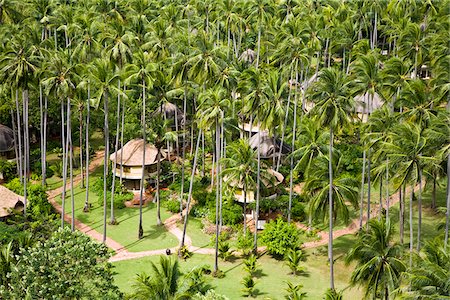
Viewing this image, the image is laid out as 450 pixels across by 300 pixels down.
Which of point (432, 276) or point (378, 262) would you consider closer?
point (432, 276)

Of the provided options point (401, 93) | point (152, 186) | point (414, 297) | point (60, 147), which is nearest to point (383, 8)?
point (401, 93)

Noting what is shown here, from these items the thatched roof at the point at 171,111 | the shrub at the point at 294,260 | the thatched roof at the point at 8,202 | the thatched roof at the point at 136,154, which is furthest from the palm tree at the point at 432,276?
the thatched roof at the point at 171,111

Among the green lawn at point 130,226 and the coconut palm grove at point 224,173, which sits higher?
the coconut palm grove at point 224,173

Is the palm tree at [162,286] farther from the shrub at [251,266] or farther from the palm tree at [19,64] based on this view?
the palm tree at [19,64]

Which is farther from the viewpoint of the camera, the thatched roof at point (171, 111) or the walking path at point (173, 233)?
the thatched roof at point (171, 111)

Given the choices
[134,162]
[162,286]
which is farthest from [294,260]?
[134,162]

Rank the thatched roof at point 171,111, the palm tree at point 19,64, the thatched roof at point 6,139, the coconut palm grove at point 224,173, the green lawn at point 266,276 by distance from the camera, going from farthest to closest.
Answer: the thatched roof at point 171,111 → the thatched roof at point 6,139 → the palm tree at point 19,64 → the green lawn at point 266,276 → the coconut palm grove at point 224,173

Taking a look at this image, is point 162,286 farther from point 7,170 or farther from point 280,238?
point 7,170
